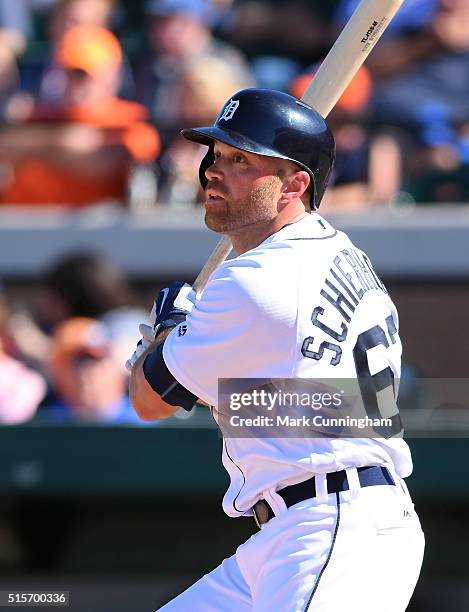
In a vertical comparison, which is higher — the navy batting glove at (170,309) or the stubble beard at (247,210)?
the stubble beard at (247,210)

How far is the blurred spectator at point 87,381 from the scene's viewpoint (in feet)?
17.5

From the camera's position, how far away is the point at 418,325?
629cm

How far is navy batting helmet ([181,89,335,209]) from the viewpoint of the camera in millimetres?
2973

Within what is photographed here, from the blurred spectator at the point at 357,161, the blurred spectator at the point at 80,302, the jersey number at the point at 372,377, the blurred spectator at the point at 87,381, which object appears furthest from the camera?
the blurred spectator at the point at 357,161

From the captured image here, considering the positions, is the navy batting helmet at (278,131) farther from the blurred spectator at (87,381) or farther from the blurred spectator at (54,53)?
the blurred spectator at (54,53)

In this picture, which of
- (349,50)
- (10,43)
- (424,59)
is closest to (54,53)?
(10,43)

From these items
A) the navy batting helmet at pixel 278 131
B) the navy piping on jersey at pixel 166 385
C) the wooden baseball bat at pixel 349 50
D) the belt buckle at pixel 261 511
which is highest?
the wooden baseball bat at pixel 349 50

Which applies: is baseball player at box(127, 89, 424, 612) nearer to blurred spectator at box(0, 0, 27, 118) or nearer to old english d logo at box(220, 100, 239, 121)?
old english d logo at box(220, 100, 239, 121)

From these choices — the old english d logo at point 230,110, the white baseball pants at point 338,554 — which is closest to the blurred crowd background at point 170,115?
the old english d logo at point 230,110

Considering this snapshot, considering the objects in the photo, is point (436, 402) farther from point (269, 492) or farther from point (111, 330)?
point (269, 492)

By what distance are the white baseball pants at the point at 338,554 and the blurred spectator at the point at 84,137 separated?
13.0 ft

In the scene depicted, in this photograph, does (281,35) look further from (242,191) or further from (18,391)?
(242,191)

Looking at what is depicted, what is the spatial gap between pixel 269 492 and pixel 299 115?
0.93 meters

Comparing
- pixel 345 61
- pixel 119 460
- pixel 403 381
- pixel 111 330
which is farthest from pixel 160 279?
pixel 345 61
